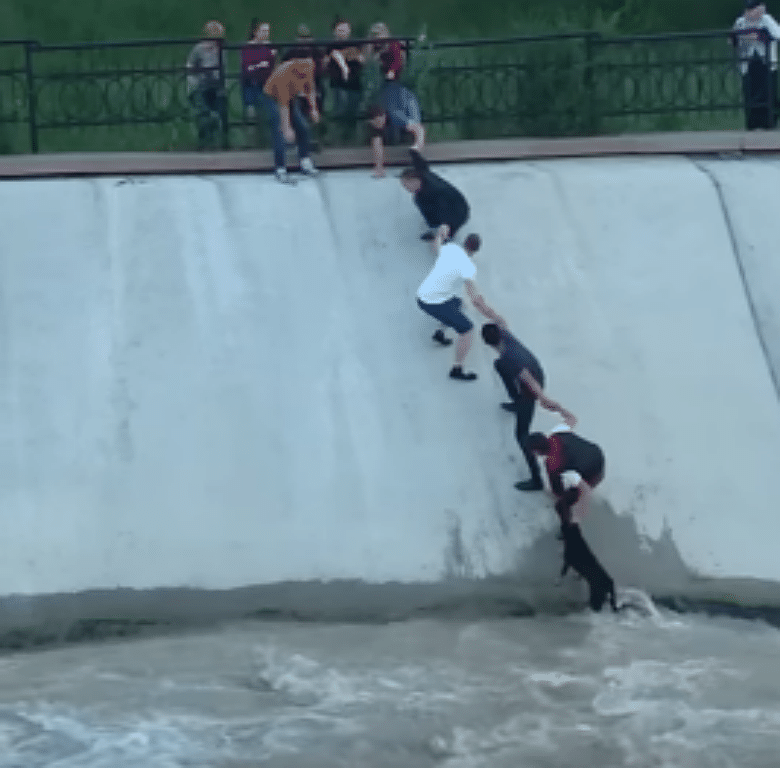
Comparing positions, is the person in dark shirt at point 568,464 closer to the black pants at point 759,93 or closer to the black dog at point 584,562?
the black dog at point 584,562

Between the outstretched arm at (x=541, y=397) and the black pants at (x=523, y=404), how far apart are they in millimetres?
63

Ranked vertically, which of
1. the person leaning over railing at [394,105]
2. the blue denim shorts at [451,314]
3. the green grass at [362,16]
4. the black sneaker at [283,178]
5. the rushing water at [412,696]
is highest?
the green grass at [362,16]

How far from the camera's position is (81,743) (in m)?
9.23

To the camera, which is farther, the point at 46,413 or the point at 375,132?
the point at 375,132

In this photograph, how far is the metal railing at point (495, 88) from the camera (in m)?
15.1

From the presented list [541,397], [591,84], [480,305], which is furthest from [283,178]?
[541,397]

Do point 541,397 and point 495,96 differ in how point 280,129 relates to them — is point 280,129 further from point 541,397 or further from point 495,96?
point 541,397

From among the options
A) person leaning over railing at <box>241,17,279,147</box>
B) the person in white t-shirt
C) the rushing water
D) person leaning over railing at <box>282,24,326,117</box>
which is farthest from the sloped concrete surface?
person leaning over railing at <box>241,17,279,147</box>

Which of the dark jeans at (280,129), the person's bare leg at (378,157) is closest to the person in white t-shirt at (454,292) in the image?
the person's bare leg at (378,157)

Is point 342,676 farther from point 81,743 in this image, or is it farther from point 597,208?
point 597,208

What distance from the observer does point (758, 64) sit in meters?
15.6

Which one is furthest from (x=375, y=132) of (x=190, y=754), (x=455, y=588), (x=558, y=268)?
(x=190, y=754)

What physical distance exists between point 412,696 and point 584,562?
65.3 inches

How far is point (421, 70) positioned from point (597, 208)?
2.71 m
